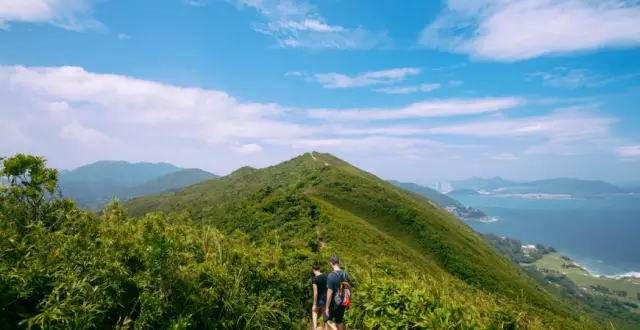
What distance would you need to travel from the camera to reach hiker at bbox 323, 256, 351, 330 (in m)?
9.52

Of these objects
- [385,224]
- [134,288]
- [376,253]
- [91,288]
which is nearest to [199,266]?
[134,288]

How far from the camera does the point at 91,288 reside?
6.61 meters

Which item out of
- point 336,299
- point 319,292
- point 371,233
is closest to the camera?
point 336,299

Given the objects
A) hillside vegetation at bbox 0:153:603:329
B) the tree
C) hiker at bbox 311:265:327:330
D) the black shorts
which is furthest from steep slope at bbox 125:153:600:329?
the tree

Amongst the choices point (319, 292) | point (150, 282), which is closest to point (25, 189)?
point (150, 282)

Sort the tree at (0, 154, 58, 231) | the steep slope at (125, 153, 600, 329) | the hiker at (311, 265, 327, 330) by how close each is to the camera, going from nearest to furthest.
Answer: the tree at (0, 154, 58, 231)
the hiker at (311, 265, 327, 330)
the steep slope at (125, 153, 600, 329)

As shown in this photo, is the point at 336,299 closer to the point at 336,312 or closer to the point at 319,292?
the point at 336,312

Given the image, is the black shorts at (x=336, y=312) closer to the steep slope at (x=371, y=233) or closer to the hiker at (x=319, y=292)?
the hiker at (x=319, y=292)

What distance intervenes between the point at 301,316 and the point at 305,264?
2.94 m

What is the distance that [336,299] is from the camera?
9.53m

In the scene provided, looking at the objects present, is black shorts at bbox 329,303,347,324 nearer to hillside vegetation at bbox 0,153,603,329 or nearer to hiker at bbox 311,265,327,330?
hiker at bbox 311,265,327,330

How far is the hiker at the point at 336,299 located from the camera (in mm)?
9522

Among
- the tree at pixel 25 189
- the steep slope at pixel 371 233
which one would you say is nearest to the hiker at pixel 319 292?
the steep slope at pixel 371 233

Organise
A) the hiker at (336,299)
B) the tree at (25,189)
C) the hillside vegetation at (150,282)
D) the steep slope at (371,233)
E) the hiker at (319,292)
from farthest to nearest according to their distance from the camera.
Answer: the steep slope at (371,233) → the hiker at (319,292) → the hiker at (336,299) → the tree at (25,189) → the hillside vegetation at (150,282)
